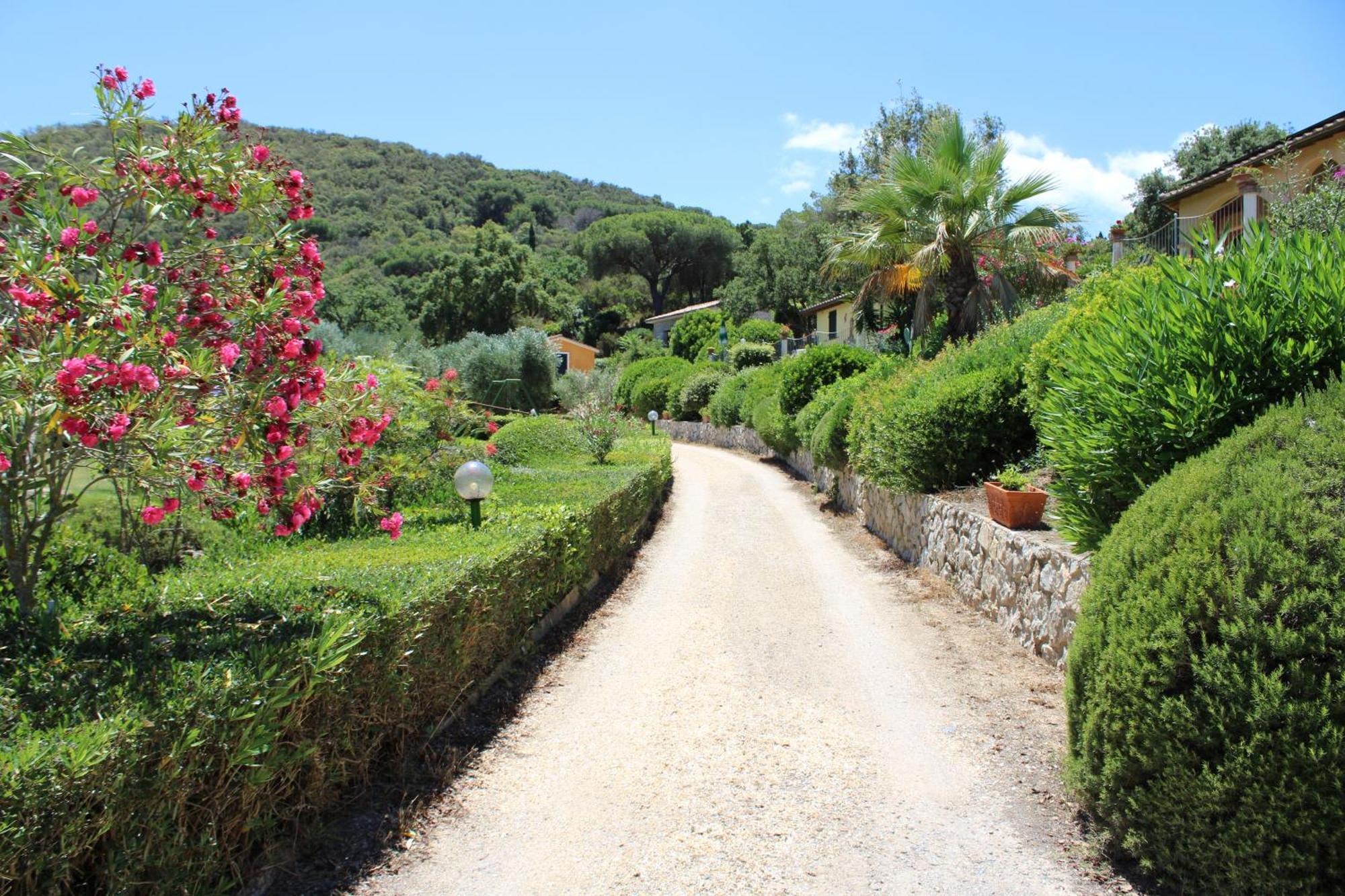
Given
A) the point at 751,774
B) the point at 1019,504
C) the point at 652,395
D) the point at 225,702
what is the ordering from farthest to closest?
the point at 652,395 → the point at 1019,504 → the point at 751,774 → the point at 225,702

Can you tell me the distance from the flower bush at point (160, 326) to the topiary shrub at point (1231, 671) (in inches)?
146

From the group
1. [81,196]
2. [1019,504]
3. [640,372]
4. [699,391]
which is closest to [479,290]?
[640,372]

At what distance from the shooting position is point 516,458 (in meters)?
16.3

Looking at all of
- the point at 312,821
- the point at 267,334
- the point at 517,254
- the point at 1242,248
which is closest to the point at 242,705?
the point at 312,821

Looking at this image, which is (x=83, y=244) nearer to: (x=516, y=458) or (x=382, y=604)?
(x=382, y=604)

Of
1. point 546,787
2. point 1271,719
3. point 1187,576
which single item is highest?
point 1187,576

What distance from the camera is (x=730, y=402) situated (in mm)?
31312

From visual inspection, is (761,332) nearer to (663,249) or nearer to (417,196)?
(663,249)

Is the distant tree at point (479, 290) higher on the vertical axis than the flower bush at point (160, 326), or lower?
higher

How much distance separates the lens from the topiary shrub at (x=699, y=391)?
3619 centimetres

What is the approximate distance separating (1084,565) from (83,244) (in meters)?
6.05

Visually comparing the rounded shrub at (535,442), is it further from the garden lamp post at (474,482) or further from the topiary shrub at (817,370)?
the garden lamp post at (474,482)

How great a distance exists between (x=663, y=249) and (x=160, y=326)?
63.7 m

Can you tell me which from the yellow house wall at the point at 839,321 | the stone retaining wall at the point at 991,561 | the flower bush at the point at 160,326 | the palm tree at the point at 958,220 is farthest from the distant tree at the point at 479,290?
the flower bush at the point at 160,326
